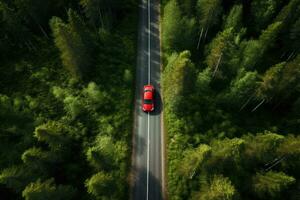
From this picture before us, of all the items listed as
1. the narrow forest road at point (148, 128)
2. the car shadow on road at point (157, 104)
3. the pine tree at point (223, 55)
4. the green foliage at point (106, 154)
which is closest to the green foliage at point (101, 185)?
the green foliage at point (106, 154)

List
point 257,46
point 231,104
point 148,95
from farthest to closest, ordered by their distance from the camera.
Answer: point 257,46 < point 231,104 < point 148,95

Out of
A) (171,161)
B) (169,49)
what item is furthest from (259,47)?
(171,161)

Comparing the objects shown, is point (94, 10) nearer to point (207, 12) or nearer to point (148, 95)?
point (148, 95)

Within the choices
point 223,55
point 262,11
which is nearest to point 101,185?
point 223,55

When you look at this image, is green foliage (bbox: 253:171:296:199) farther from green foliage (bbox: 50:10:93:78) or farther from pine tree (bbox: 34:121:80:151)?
green foliage (bbox: 50:10:93:78)

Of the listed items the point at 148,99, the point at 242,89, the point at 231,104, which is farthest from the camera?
the point at 231,104

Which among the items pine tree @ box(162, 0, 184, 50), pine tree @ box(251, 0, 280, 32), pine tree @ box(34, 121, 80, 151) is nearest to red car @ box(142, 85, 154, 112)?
pine tree @ box(162, 0, 184, 50)
